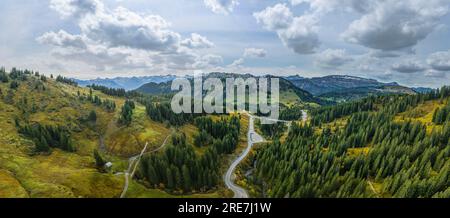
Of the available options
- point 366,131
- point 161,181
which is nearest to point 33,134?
point 161,181

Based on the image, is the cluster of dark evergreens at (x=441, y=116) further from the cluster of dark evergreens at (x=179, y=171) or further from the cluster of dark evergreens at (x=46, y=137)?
the cluster of dark evergreens at (x=46, y=137)

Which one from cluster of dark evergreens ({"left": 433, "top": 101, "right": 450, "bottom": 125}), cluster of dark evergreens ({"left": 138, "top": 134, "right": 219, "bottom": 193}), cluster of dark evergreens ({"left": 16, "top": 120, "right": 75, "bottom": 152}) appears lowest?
cluster of dark evergreens ({"left": 138, "top": 134, "right": 219, "bottom": 193})

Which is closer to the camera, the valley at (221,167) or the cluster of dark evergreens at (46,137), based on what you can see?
the valley at (221,167)

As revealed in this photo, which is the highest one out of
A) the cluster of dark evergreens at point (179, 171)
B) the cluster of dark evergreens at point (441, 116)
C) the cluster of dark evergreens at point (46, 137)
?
the cluster of dark evergreens at point (441, 116)

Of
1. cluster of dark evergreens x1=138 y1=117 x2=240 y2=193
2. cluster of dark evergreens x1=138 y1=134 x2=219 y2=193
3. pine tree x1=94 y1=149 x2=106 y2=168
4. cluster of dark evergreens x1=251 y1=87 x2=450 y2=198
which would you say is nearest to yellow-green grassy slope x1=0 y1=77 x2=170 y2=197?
pine tree x1=94 y1=149 x2=106 y2=168

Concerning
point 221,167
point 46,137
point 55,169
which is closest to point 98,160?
point 55,169

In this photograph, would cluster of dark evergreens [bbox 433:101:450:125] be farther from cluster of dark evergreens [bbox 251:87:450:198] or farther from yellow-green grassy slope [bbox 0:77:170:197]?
yellow-green grassy slope [bbox 0:77:170:197]

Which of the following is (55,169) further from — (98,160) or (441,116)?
(441,116)

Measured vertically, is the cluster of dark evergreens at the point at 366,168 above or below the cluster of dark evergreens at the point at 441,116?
below

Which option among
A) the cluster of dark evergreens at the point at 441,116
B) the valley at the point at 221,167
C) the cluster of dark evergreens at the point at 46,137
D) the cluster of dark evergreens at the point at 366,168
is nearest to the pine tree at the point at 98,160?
the valley at the point at 221,167
